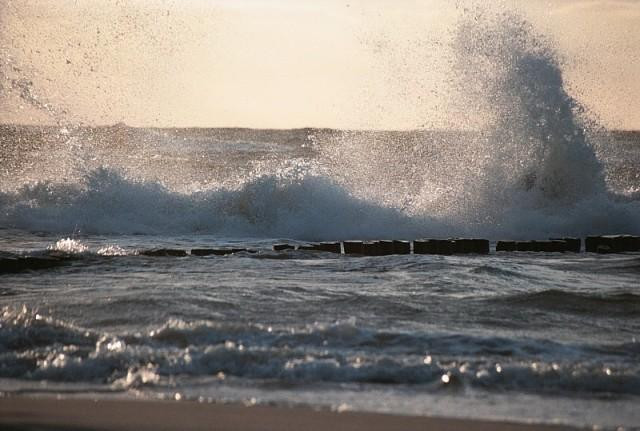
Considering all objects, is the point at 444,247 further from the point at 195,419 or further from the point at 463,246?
the point at 195,419

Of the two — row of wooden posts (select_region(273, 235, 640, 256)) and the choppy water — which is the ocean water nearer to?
the choppy water

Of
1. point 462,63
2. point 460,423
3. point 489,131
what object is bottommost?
point 460,423

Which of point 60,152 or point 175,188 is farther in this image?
point 60,152

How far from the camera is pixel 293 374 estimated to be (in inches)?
238

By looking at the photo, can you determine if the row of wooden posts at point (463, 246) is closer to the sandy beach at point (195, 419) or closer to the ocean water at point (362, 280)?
the ocean water at point (362, 280)

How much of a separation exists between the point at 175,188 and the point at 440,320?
1423cm

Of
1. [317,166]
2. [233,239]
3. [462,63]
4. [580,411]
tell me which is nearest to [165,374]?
[580,411]

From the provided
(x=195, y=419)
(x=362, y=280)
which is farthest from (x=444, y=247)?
(x=195, y=419)

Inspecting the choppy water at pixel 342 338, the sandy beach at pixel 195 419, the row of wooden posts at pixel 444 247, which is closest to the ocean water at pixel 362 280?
the choppy water at pixel 342 338

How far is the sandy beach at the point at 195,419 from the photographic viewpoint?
4934 mm

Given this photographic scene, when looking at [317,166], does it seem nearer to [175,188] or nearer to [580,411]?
[175,188]

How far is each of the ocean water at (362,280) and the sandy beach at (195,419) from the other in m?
0.19

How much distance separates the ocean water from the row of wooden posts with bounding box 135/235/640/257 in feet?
1.09

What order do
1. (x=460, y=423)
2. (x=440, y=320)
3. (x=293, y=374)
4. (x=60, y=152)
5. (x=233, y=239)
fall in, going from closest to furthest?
(x=460, y=423) → (x=293, y=374) → (x=440, y=320) → (x=233, y=239) → (x=60, y=152)
